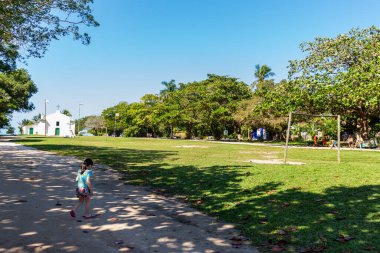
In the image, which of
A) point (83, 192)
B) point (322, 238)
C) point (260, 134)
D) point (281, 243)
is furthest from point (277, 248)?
point (260, 134)

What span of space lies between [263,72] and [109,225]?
6662 cm

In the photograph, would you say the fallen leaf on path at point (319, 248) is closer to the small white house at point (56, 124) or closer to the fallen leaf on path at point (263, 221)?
the fallen leaf on path at point (263, 221)

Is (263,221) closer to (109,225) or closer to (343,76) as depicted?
(109,225)

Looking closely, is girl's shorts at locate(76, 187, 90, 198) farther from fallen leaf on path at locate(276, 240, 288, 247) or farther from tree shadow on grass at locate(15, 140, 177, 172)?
tree shadow on grass at locate(15, 140, 177, 172)

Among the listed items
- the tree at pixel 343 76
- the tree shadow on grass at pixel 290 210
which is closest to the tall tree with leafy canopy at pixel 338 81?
the tree at pixel 343 76

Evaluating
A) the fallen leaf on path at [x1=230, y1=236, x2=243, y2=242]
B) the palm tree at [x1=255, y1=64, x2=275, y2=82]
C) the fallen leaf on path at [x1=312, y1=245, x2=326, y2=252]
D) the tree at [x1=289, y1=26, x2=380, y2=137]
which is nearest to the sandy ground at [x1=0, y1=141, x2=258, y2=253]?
the fallen leaf on path at [x1=230, y1=236, x2=243, y2=242]

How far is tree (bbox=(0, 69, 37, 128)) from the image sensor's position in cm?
4709

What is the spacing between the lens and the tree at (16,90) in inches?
1854

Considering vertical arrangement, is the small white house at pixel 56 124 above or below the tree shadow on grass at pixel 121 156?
above

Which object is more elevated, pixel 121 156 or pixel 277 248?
pixel 121 156

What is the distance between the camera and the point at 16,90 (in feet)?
175

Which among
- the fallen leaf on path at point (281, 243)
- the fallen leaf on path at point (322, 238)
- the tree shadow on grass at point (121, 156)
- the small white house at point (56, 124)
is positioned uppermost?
the small white house at point (56, 124)

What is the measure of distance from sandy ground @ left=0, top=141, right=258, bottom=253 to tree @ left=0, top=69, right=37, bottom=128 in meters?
37.4

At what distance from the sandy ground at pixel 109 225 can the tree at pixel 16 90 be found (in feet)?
123
